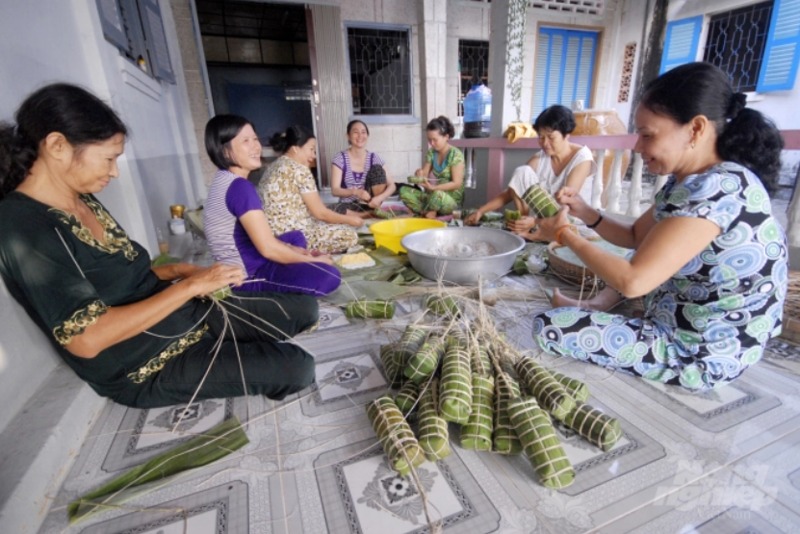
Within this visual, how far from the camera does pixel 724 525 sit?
31.6 inches

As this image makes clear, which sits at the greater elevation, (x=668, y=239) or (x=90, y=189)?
(x=90, y=189)

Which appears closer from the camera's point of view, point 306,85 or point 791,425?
point 791,425

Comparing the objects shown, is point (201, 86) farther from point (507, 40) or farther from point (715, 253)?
point (715, 253)

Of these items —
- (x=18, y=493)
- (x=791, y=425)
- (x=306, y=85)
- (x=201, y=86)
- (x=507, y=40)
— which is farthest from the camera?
(x=306, y=85)

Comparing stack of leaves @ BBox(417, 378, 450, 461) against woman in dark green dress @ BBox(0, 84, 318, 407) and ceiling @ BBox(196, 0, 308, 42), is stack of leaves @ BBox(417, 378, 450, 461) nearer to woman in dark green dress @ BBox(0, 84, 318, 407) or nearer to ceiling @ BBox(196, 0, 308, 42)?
woman in dark green dress @ BBox(0, 84, 318, 407)

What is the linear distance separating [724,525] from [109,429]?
1587 mm

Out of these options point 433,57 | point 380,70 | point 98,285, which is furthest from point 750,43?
point 98,285

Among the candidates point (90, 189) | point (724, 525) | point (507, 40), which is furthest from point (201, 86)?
point (724, 525)

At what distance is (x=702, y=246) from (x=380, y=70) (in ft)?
19.2

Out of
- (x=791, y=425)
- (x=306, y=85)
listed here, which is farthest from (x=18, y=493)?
(x=306, y=85)

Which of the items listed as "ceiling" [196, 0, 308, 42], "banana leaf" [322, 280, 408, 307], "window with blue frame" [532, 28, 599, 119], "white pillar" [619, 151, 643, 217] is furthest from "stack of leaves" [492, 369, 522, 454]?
"ceiling" [196, 0, 308, 42]

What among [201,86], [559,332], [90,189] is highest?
[201,86]

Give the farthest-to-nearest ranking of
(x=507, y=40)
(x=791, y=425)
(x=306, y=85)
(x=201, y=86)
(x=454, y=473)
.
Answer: (x=306, y=85)
(x=201, y=86)
(x=507, y=40)
(x=791, y=425)
(x=454, y=473)

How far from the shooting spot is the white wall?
3.36ft
